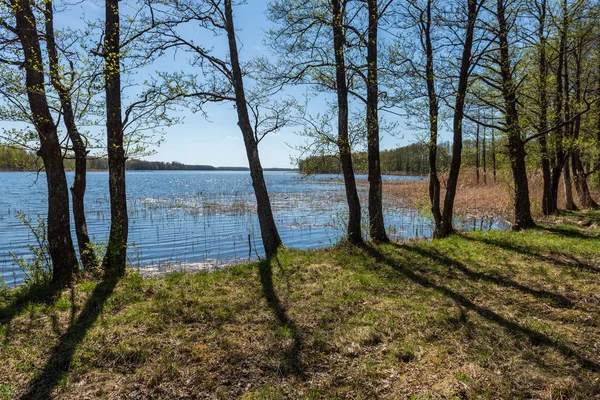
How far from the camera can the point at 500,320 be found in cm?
491

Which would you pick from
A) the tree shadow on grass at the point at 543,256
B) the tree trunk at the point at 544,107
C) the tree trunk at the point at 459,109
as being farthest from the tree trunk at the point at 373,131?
the tree trunk at the point at 544,107

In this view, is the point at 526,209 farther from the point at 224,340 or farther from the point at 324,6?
the point at 224,340

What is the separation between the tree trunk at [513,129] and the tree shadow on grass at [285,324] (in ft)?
29.6

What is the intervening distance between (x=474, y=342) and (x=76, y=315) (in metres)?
5.44

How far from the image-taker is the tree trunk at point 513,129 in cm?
1080

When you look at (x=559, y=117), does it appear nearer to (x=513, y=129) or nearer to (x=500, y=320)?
(x=513, y=129)

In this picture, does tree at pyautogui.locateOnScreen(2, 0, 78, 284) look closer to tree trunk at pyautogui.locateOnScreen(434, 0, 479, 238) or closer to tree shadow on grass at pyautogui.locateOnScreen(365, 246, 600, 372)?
tree shadow on grass at pyautogui.locateOnScreen(365, 246, 600, 372)

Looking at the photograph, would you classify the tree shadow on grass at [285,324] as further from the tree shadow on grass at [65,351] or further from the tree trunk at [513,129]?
the tree trunk at [513,129]

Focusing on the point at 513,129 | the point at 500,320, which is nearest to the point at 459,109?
the point at 513,129

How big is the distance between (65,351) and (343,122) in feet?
26.5

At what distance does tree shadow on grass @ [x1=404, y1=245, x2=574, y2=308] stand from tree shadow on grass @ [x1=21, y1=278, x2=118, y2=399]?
6.60 metres

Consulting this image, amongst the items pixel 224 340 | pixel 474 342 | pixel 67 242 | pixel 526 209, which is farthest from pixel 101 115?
pixel 526 209

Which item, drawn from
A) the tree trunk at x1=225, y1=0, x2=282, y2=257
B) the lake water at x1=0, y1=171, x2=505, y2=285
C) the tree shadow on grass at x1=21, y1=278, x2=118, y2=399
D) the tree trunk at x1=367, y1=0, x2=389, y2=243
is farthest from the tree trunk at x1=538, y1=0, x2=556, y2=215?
the tree shadow on grass at x1=21, y1=278, x2=118, y2=399

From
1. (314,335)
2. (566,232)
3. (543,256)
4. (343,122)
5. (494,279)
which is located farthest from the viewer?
(566,232)
